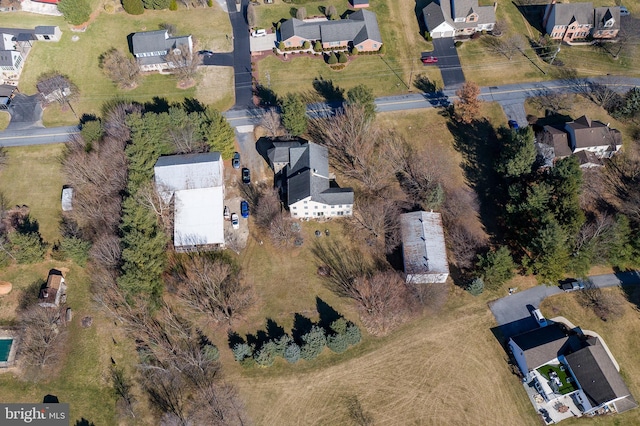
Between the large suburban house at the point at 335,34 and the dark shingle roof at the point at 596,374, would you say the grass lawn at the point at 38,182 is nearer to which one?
Result: the large suburban house at the point at 335,34

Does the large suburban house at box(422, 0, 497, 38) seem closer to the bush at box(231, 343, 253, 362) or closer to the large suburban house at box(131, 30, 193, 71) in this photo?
the large suburban house at box(131, 30, 193, 71)

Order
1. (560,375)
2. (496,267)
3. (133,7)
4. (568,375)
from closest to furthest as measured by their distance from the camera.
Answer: (560,375)
(568,375)
(496,267)
(133,7)

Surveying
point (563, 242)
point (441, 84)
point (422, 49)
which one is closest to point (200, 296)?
point (563, 242)

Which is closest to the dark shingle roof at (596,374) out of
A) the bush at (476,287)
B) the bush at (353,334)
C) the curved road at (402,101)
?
the bush at (476,287)

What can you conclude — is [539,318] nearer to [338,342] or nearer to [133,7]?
[338,342]

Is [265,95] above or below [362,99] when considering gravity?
below

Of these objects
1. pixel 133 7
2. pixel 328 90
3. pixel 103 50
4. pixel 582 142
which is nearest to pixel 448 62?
pixel 328 90
